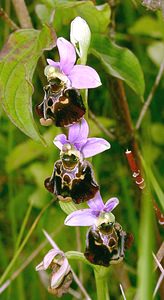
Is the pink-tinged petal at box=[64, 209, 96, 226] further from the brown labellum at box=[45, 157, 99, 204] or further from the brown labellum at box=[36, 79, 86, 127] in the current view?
the brown labellum at box=[36, 79, 86, 127]

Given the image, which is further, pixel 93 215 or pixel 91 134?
pixel 91 134

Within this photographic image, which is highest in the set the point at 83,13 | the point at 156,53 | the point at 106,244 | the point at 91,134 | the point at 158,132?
the point at 83,13

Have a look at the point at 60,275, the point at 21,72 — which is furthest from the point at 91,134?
the point at 60,275

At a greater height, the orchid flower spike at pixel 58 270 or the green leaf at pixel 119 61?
the green leaf at pixel 119 61

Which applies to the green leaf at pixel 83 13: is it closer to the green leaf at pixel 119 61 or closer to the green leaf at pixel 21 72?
the green leaf at pixel 119 61

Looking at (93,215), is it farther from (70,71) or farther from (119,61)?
(119,61)

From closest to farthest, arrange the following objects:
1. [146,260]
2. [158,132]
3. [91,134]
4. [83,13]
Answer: [146,260] → [83,13] → [91,134] → [158,132]

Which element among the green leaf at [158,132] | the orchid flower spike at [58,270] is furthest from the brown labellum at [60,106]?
the green leaf at [158,132]
